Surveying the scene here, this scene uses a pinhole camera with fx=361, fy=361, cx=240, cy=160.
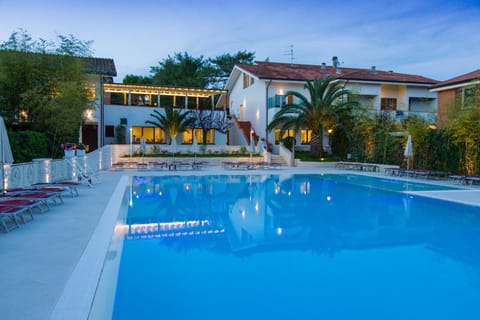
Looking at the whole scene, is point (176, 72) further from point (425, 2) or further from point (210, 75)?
point (425, 2)

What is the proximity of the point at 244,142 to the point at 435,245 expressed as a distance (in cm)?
2366

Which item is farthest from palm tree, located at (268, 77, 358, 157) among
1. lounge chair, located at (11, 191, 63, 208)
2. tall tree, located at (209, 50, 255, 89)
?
tall tree, located at (209, 50, 255, 89)

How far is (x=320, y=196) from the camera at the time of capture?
14.6 meters

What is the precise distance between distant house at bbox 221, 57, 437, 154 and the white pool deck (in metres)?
22.0

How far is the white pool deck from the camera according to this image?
4035mm

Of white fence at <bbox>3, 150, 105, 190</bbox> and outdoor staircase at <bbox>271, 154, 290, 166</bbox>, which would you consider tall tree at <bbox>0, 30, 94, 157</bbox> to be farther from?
outdoor staircase at <bbox>271, 154, 290, 166</bbox>

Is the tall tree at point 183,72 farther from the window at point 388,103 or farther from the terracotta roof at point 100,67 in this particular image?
the window at point 388,103

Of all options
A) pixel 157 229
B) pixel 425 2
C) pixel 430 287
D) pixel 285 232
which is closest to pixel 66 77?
pixel 157 229

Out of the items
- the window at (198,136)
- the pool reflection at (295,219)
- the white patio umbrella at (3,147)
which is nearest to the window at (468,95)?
the pool reflection at (295,219)

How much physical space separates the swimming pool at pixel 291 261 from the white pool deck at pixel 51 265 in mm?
358

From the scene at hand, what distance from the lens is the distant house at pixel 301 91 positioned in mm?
29641

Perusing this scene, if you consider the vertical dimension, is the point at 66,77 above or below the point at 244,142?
above

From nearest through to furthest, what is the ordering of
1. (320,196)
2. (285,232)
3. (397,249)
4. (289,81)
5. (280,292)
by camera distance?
1. (280,292)
2. (397,249)
3. (285,232)
4. (320,196)
5. (289,81)

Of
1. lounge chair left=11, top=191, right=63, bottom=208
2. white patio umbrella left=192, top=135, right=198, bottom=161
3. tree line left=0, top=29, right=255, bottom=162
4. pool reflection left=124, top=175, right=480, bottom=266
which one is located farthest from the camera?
white patio umbrella left=192, top=135, right=198, bottom=161
